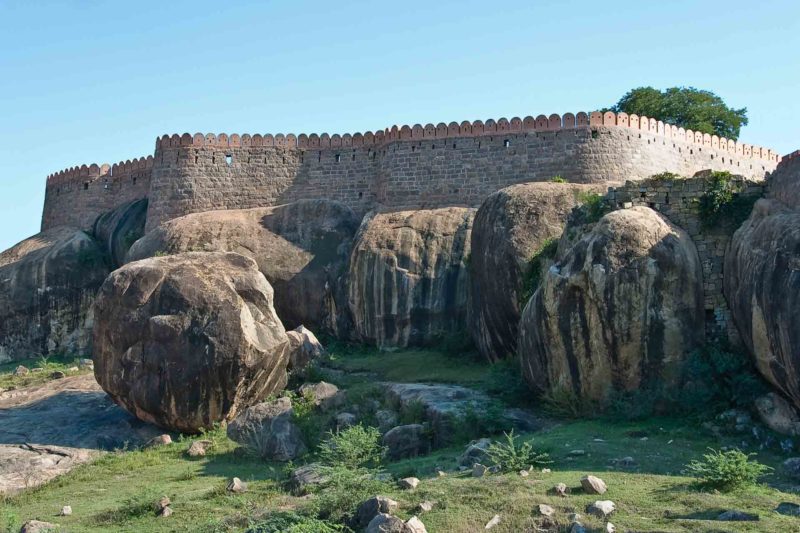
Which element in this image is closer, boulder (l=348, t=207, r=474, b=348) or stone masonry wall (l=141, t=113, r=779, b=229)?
boulder (l=348, t=207, r=474, b=348)

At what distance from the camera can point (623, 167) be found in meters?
29.4

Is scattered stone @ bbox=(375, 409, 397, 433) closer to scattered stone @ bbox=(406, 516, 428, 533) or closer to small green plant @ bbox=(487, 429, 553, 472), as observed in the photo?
small green plant @ bbox=(487, 429, 553, 472)

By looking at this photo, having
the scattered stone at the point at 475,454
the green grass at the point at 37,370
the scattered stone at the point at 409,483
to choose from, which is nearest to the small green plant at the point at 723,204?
the scattered stone at the point at 475,454

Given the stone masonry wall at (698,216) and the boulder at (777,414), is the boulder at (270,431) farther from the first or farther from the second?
the boulder at (777,414)

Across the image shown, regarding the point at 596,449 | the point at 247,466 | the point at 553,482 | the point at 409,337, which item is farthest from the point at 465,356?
the point at 553,482

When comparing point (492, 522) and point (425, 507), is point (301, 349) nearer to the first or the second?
point (425, 507)

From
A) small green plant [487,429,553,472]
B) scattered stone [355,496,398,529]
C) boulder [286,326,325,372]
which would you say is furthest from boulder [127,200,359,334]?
scattered stone [355,496,398,529]


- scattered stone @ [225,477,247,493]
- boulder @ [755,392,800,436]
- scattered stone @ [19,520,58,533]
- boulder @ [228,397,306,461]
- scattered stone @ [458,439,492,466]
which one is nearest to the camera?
scattered stone @ [19,520,58,533]

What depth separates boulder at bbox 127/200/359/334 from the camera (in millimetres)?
29484

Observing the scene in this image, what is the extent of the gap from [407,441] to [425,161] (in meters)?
13.8

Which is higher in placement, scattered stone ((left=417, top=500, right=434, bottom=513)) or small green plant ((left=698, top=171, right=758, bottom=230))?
small green plant ((left=698, top=171, right=758, bottom=230))

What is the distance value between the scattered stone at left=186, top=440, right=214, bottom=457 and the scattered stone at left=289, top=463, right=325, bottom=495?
11.9 feet

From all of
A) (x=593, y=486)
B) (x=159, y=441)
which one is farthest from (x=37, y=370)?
(x=593, y=486)

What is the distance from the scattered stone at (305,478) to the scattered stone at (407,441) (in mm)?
1781
